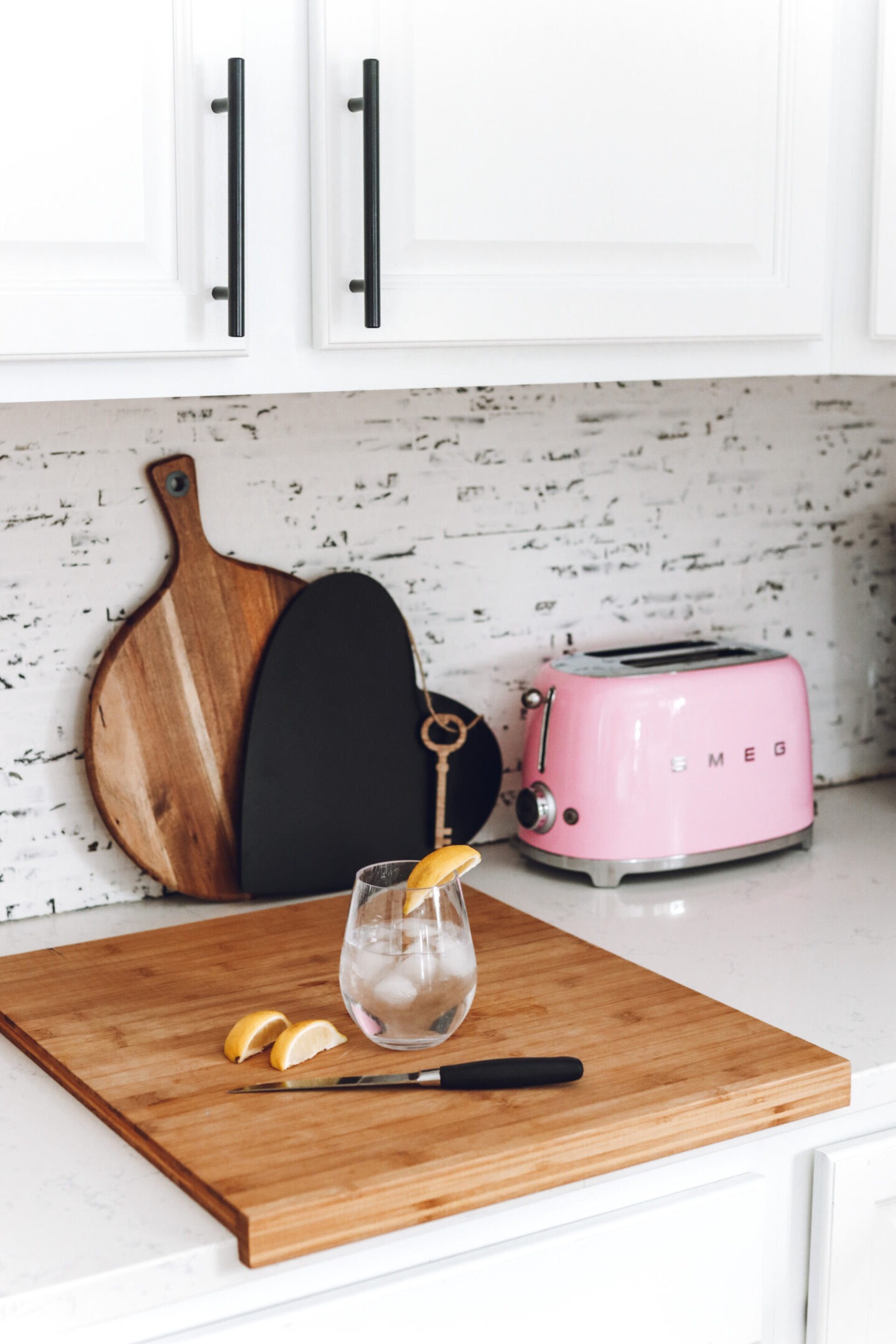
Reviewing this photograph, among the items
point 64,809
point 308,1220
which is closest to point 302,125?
point 64,809

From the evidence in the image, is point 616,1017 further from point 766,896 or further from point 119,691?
point 119,691

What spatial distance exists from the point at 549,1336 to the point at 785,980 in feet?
1.35

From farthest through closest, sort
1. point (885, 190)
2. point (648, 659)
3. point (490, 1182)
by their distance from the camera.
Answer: point (648, 659), point (885, 190), point (490, 1182)

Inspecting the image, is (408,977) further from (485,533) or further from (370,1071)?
(485,533)

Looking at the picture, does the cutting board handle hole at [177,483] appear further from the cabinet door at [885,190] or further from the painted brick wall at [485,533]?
the cabinet door at [885,190]

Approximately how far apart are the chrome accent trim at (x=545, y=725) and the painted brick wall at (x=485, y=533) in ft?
0.41

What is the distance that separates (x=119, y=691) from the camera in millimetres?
1524

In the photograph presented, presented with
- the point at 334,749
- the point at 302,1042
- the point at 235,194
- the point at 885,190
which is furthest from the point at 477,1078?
the point at 885,190

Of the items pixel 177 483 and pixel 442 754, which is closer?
pixel 177 483

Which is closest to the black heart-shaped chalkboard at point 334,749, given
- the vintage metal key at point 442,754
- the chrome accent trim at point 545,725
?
the vintage metal key at point 442,754

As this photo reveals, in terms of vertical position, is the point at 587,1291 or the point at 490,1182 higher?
the point at 490,1182

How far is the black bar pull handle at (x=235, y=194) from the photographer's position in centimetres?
114

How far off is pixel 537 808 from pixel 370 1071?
53cm

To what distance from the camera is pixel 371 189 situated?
3.95 ft
